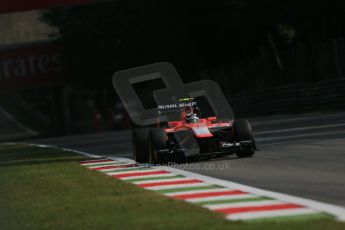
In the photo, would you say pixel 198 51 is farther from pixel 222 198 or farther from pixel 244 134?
pixel 222 198

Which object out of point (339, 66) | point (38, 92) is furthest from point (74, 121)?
point (339, 66)

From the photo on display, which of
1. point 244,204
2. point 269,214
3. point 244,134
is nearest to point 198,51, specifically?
point 244,134

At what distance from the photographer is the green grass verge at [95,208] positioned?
8.43 m

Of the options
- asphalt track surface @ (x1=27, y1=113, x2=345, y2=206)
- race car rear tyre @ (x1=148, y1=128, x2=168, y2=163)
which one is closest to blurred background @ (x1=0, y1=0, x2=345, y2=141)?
asphalt track surface @ (x1=27, y1=113, x2=345, y2=206)

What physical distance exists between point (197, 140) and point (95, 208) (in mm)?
5736

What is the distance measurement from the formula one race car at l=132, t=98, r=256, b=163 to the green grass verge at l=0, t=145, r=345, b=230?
1486 millimetres

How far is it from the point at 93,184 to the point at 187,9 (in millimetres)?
37899

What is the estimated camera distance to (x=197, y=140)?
51.3ft

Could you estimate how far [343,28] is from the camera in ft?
143

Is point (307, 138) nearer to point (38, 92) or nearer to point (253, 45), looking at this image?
point (253, 45)

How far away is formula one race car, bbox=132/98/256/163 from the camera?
1562 cm

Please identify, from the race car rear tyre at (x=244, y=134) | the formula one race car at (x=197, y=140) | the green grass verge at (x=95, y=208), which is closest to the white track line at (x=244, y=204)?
the green grass verge at (x=95, y=208)

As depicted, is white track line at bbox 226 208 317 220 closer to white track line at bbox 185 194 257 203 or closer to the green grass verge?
the green grass verge

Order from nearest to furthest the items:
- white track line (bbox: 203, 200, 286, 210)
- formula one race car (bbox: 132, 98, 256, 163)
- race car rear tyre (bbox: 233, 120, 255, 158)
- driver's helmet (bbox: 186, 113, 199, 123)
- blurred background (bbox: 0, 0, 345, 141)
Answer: white track line (bbox: 203, 200, 286, 210), formula one race car (bbox: 132, 98, 256, 163), race car rear tyre (bbox: 233, 120, 255, 158), driver's helmet (bbox: 186, 113, 199, 123), blurred background (bbox: 0, 0, 345, 141)
